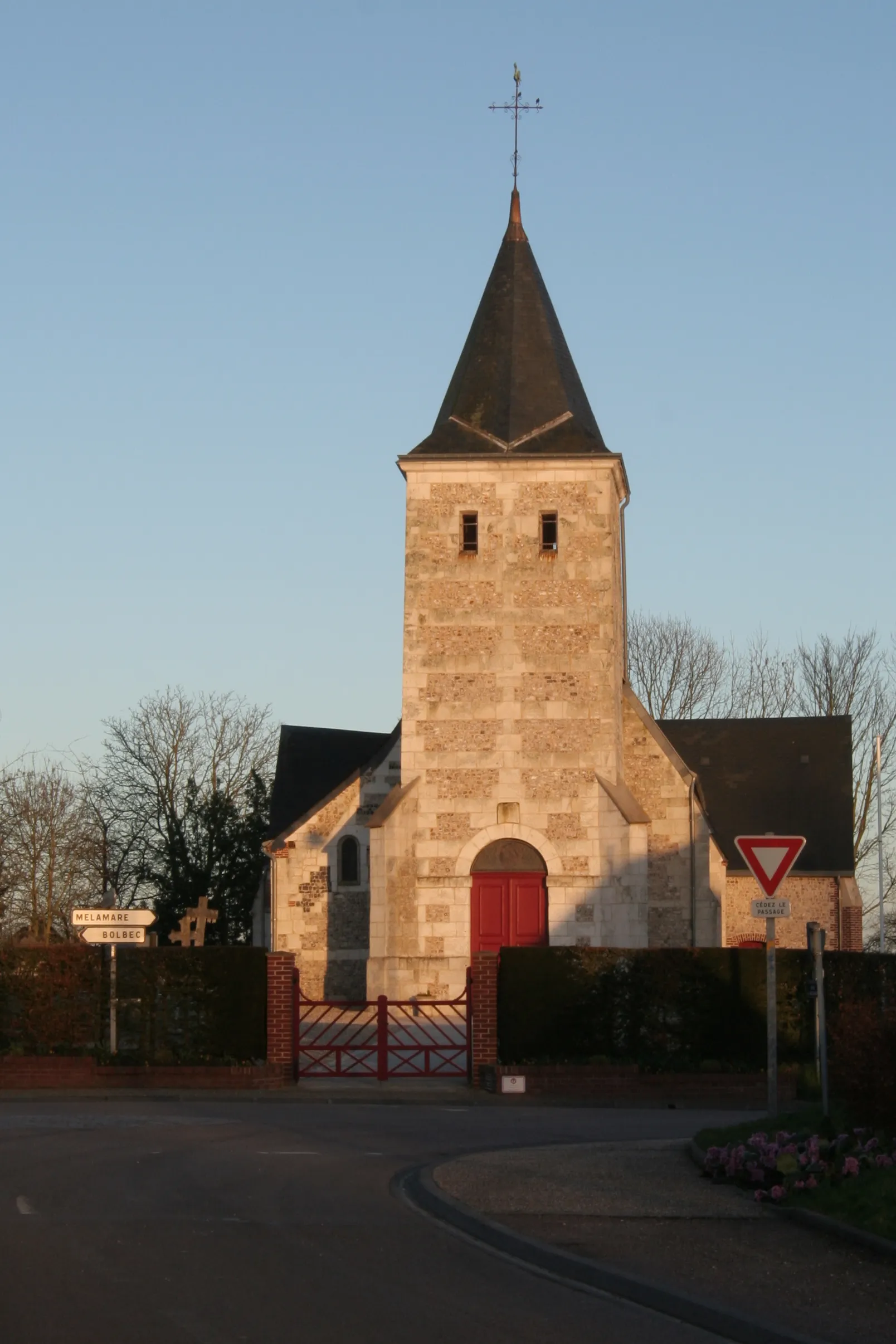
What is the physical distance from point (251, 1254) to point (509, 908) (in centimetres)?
2235

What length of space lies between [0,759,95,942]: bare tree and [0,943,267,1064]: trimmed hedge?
24656 mm

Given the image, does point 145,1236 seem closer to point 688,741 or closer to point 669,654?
point 688,741

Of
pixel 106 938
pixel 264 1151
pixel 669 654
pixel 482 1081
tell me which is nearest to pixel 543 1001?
pixel 482 1081

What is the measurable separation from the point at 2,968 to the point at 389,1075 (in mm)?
5504

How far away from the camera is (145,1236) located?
9906 mm

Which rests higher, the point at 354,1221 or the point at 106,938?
the point at 106,938

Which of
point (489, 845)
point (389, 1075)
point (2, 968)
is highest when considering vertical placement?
point (489, 845)

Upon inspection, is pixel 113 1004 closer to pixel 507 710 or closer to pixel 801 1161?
pixel 507 710

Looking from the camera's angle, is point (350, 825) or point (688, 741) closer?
point (350, 825)

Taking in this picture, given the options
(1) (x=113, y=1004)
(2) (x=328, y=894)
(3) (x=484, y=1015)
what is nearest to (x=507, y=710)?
(2) (x=328, y=894)

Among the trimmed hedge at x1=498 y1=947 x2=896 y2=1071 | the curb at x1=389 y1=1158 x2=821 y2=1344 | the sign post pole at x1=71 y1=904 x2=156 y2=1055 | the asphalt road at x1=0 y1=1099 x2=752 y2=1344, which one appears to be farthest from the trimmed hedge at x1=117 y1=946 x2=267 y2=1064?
the curb at x1=389 y1=1158 x2=821 y2=1344

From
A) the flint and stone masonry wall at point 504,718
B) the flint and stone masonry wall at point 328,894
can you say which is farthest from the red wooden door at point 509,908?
the flint and stone masonry wall at point 328,894

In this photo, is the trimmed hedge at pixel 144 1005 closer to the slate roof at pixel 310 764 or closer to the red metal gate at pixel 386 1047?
the red metal gate at pixel 386 1047

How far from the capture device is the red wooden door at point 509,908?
103ft
